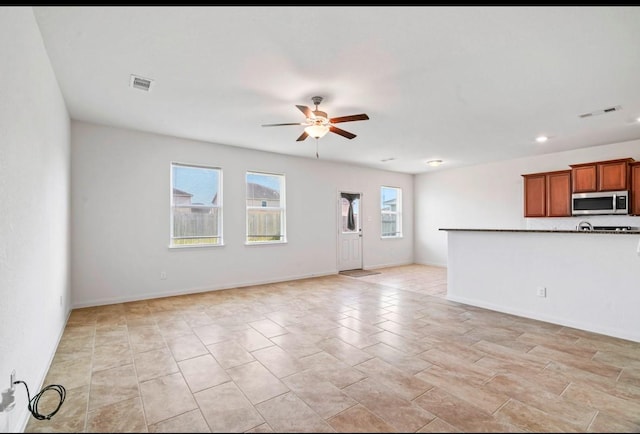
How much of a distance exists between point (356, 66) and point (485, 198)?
594cm

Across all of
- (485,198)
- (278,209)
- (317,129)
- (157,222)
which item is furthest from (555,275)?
(157,222)

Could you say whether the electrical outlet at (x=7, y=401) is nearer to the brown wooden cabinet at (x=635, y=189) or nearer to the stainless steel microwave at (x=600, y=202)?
the stainless steel microwave at (x=600, y=202)

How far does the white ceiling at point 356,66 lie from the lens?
2418mm

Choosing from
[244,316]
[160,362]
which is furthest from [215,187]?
[160,362]

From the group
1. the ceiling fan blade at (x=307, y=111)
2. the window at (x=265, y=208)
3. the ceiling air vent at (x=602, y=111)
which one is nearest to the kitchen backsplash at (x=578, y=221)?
the ceiling air vent at (x=602, y=111)

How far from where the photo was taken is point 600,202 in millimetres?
5574

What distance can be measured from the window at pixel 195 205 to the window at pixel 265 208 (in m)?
0.63

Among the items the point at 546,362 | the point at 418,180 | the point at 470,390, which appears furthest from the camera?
the point at 418,180

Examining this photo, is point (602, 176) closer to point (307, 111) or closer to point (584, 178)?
point (584, 178)

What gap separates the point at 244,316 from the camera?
421 cm

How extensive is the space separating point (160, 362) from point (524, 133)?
19.2 feet

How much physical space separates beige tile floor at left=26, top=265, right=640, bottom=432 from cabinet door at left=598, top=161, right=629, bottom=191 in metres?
3.29

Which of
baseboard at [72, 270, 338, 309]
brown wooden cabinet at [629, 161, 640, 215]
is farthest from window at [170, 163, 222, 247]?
brown wooden cabinet at [629, 161, 640, 215]

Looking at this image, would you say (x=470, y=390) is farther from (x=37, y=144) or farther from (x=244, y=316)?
(x=37, y=144)
